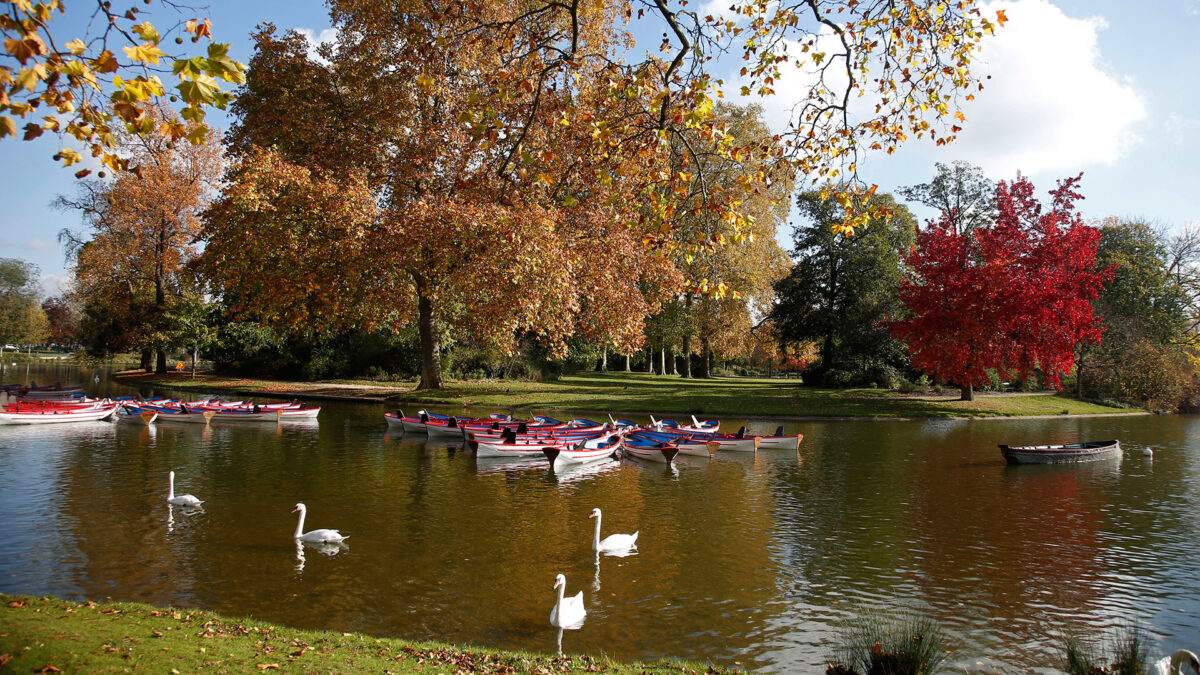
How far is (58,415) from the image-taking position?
24188 mm

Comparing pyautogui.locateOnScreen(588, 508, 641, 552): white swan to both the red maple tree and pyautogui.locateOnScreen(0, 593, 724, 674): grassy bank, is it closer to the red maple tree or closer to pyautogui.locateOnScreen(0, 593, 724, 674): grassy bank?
pyautogui.locateOnScreen(0, 593, 724, 674): grassy bank

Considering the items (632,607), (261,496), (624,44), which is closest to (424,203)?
(624,44)

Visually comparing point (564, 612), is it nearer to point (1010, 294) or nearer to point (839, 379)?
point (1010, 294)

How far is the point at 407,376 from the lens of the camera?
44094mm

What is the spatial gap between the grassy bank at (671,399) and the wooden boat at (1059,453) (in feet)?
33.6

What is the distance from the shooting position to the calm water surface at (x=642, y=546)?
8.18 m

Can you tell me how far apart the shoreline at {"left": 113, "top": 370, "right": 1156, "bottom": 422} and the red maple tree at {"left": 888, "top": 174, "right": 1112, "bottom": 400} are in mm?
3177

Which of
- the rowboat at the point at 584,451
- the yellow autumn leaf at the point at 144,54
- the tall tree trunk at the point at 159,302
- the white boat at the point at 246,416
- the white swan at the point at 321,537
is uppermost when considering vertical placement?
the tall tree trunk at the point at 159,302

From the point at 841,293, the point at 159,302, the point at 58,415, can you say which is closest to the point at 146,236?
the point at 159,302

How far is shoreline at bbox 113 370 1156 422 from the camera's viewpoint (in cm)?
3093

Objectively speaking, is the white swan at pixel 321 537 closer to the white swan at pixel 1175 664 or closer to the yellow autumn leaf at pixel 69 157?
the yellow autumn leaf at pixel 69 157

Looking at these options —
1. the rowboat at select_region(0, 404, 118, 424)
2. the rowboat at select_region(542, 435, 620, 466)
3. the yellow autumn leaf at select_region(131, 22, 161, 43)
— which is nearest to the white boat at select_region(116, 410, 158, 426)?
the rowboat at select_region(0, 404, 118, 424)

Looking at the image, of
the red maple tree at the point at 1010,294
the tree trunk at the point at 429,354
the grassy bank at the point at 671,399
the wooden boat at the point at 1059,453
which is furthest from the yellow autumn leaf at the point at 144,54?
the red maple tree at the point at 1010,294

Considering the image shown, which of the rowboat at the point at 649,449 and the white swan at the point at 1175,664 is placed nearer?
the white swan at the point at 1175,664
